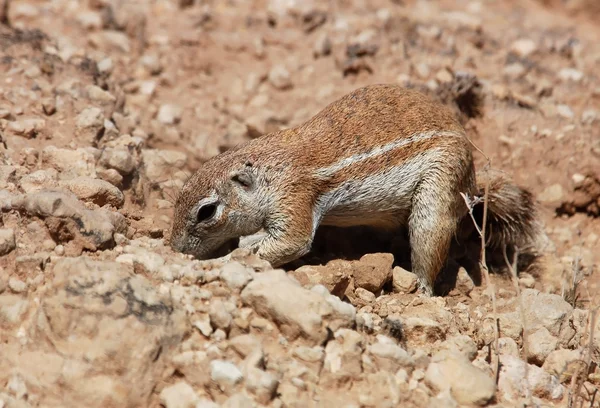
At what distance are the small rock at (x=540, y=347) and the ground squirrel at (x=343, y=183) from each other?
950mm

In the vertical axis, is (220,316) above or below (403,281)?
above

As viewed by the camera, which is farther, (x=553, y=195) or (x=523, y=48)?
(x=523, y=48)

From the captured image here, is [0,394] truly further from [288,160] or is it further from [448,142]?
[448,142]

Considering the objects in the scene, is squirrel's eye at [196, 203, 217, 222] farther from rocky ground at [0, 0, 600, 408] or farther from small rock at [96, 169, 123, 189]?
small rock at [96, 169, 123, 189]

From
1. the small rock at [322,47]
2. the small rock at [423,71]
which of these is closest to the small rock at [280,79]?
the small rock at [322,47]

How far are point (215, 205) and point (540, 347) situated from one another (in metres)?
2.50

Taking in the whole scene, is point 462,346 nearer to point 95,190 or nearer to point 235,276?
point 235,276

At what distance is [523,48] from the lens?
9055 millimetres

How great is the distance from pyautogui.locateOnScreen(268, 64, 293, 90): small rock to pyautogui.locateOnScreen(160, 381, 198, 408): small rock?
4.70 m

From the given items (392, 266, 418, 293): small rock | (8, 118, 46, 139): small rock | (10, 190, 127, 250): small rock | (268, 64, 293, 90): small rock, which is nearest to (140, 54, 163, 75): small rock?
(268, 64, 293, 90): small rock

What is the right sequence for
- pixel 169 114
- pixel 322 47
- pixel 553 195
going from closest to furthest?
pixel 553 195 → pixel 169 114 → pixel 322 47

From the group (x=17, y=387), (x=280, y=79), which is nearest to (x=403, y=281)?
(x=17, y=387)

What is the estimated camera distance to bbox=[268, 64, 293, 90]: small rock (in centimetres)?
818

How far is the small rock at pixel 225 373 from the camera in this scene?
3988 mm
